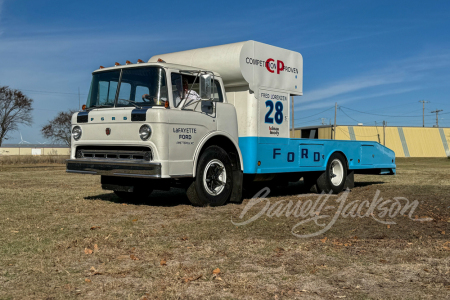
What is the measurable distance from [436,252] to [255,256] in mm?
2055

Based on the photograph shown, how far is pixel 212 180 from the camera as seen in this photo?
9.09 meters

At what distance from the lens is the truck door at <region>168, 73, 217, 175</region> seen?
26.6 ft

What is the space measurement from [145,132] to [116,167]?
82 centimetres

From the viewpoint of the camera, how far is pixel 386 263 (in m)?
4.91

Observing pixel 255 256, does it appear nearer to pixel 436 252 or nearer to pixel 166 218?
pixel 436 252

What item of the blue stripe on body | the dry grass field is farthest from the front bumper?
the blue stripe on body

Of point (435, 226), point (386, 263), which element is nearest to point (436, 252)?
point (386, 263)

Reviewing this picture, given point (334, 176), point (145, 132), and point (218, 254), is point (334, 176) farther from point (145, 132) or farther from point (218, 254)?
point (218, 254)

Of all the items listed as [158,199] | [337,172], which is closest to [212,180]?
[158,199]

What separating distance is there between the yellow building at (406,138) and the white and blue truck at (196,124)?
54.8 m

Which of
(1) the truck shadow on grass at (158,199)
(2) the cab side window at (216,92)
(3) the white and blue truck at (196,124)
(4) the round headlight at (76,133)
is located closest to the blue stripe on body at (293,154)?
(3) the white and blue truck at (196,124)

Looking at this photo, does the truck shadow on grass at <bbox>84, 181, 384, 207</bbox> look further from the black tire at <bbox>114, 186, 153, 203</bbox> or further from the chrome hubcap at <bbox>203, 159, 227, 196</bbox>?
the chrome hubcap at <bbox>203, 159, 227, 196</bbox>

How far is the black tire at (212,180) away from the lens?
28.6 ft

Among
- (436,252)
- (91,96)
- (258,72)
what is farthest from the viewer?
(258,72)
